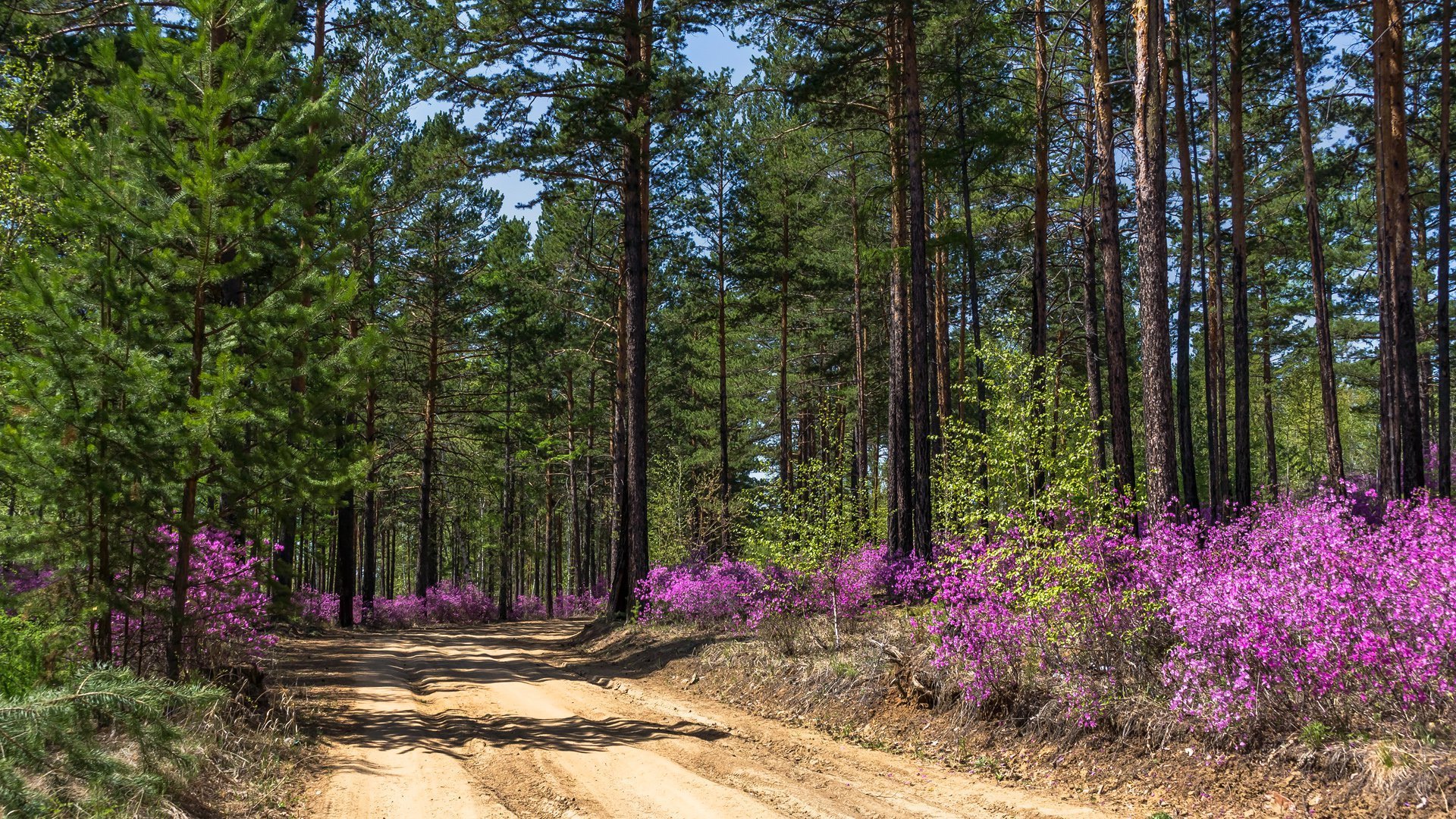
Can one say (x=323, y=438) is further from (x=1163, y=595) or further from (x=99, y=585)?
(x=1163, y=595)

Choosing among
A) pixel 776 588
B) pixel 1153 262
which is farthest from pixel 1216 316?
pixel 776 588

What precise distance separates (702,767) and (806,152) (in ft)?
50.9

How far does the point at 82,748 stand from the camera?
3.91 meters

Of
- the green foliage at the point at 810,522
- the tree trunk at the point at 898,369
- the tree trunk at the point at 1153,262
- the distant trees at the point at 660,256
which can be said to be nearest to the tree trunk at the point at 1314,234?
the distant trees at the point at 660,256

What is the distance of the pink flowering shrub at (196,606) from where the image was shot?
23.9ft

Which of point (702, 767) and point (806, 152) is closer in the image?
point (702, 767)

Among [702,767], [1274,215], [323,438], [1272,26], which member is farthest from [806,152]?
[1274,215]

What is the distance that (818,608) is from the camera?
11.1 meters

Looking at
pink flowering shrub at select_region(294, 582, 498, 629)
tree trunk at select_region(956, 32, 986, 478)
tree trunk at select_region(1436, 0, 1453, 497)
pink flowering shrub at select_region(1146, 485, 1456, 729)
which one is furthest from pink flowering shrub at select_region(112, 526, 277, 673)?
tree trunk at select_region(1436, 0, 1453, 497)

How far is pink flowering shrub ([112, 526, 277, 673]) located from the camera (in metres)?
7.29

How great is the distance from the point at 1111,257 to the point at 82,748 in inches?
532

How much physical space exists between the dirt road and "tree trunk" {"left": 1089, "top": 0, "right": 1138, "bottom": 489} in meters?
7.05

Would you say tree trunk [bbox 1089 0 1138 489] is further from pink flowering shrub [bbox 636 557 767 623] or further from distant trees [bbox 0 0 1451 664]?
pink flowering shrub [bbox 636 557 767 623]

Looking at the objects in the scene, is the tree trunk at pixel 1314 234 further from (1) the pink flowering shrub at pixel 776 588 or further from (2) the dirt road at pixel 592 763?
(2) the dirt road at pixel 592 763
